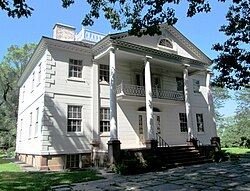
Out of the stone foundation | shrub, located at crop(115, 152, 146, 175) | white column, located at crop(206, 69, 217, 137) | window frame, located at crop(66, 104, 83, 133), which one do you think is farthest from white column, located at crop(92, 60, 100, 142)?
white column, located at crop(206, 69, 217, 137)

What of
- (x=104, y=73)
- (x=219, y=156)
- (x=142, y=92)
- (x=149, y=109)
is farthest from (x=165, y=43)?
(x=219, y=156)

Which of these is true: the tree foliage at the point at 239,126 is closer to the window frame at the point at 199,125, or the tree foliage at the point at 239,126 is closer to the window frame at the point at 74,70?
the window frame at the point at 199,125

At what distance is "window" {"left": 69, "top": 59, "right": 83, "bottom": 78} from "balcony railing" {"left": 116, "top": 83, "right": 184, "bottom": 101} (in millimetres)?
2657

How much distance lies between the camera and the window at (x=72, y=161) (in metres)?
12.2

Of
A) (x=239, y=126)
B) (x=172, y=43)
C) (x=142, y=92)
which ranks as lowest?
(x=239, y=126)

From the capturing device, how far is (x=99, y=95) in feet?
45.9

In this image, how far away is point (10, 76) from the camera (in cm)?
2880

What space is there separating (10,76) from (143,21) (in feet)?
87.5

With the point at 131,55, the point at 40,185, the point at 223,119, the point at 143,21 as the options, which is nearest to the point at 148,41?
the point at 131,55

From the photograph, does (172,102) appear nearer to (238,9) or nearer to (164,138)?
(164,138)

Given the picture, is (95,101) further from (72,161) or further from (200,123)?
(200,123)

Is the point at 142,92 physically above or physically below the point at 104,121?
above

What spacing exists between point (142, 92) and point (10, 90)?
71.5ft

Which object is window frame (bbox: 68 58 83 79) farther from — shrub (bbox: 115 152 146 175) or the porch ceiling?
shrub (bbox: 115 152 146 175)
